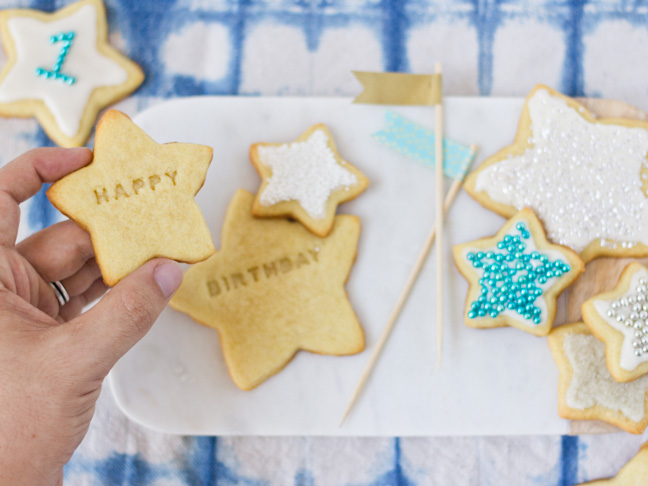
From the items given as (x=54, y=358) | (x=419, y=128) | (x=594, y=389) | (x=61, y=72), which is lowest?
(x=594, y=389)

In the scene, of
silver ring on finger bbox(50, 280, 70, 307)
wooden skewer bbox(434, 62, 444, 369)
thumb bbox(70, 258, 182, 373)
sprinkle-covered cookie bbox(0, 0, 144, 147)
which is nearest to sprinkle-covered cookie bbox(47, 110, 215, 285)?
thumb bbox(70, 258, 182, 373)

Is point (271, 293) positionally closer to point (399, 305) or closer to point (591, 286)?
point (399, 305)

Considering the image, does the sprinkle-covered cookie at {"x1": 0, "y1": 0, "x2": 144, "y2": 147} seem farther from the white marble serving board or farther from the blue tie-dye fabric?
the white marble serving board

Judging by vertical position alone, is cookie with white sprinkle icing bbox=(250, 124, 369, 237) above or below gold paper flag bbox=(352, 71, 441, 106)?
below

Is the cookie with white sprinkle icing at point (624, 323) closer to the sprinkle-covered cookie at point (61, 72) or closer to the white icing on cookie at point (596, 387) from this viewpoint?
the white icing on cookie at point (596, 387)

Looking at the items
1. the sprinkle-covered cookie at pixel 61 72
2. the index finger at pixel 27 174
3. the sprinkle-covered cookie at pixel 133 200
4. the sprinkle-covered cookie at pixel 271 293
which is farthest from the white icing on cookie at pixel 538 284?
the sprinkle-covered cookie at pixel 61 72

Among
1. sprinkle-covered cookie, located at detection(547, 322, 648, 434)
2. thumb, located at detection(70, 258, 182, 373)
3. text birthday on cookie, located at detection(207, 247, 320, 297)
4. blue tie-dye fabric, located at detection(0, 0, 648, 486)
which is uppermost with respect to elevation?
blue tie-dye fabric, located at detection(0, 0, 648, 486)

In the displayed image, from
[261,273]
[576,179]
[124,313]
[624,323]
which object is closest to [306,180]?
[261,273]
